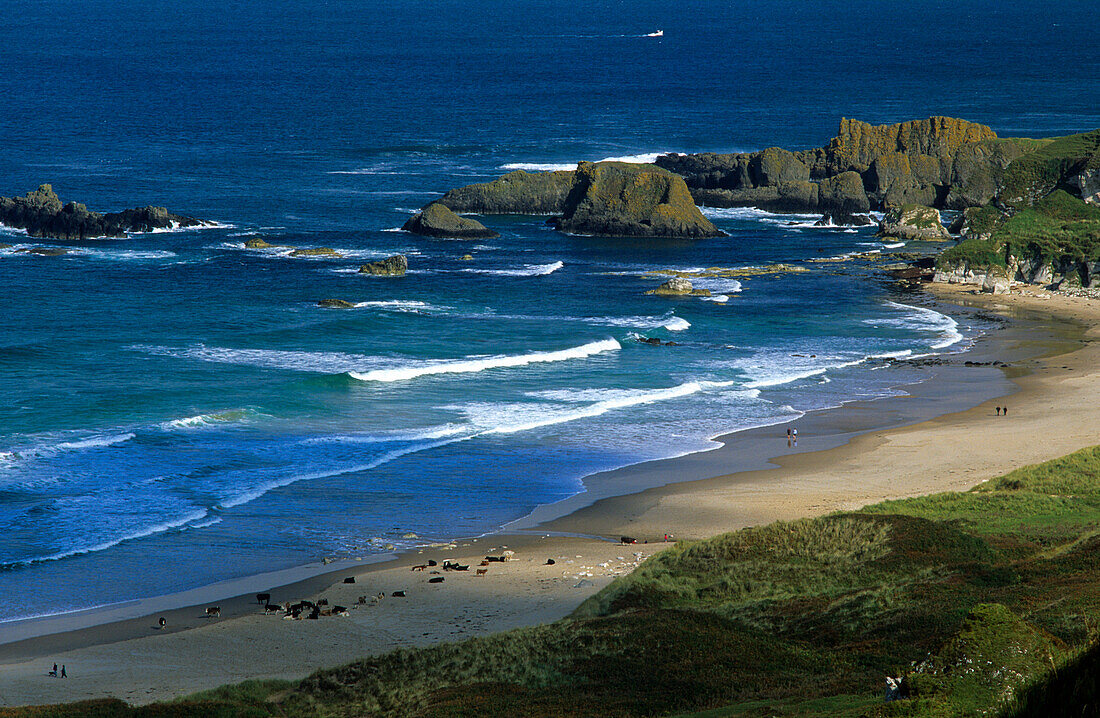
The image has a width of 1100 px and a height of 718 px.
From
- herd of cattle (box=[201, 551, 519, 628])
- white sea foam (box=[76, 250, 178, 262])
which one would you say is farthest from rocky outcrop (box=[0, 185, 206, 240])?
herd of cattle (box=[201, 551, 519, 628])

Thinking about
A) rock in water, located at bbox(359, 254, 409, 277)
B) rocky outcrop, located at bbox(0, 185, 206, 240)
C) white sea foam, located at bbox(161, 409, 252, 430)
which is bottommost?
white sea foam, located at bbox(161, 409, 252, 430)

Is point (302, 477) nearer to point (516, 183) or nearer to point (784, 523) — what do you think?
point (784, 523)

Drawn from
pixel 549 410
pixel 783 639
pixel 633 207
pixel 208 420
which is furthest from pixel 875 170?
pixel 783 639

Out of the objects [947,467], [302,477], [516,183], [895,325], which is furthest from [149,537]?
[516,183]

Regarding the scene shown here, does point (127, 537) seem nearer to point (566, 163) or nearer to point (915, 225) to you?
point (915, 225)

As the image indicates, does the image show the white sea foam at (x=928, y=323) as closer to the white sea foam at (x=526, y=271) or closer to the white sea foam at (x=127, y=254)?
the white sea foam at (x=526, y=271)

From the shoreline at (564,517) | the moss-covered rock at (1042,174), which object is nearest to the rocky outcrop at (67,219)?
the shoreline at (564,517)

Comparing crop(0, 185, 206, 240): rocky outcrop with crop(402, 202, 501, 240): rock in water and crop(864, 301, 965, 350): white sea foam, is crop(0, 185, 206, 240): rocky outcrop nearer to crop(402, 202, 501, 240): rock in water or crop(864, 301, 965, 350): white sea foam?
crop(402, 202, 501, 240): rock in water
